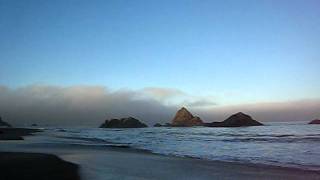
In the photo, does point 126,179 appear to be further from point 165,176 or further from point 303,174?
point 303,174

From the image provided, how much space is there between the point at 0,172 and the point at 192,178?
8676 mm

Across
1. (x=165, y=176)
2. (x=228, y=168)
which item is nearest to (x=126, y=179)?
(x=165, y=176)

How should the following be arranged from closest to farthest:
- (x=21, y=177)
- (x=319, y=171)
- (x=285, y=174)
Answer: (x=21, y=177)
(x=285, y=174)
(x=319, y=171)

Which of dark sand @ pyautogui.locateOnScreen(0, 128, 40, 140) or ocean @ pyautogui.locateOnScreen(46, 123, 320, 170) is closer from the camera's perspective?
ocean @ pyautogui.locateOnScreen(46, 123, 320, 170)

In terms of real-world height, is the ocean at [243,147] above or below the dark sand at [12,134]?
below

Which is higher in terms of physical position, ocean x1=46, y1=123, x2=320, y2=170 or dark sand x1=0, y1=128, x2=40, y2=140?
dark sand x1=0, y1=128, x2=40, y2=140

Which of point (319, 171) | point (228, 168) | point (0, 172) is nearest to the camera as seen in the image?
point (0, 172)

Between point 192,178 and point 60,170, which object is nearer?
point 192,178

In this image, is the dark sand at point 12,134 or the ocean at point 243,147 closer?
the ocean at point 243,147

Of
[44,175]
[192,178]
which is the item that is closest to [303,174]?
[192,178]

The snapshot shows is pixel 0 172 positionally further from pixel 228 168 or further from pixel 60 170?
pixel 228 168

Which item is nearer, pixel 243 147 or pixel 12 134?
pixel 243 147

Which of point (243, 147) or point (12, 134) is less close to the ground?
point (12, 134)

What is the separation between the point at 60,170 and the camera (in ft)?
Result: 68.4
